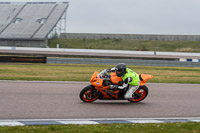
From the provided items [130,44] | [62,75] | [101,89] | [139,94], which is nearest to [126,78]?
[101,89]

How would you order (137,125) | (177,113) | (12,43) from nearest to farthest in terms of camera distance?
(137,125)
(177,113)
(12,43)

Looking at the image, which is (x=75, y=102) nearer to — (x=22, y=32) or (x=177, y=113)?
(x=177, y=113)

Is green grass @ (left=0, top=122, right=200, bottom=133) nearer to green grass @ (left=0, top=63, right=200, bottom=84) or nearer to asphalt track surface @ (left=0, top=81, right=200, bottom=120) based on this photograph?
asphalt track surface @ (left=0, top=81, right=200, bottom=120)

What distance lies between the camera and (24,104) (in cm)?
845

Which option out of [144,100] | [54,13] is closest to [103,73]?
[144,100]

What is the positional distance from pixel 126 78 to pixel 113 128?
328cm

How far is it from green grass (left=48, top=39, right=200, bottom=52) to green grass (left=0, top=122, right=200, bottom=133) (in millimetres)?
43466

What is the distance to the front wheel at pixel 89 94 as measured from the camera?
9.01 metres

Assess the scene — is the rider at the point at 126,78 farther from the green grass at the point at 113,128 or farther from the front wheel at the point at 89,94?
the green grass at the point at 113,128

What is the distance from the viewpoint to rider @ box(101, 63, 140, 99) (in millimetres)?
8972

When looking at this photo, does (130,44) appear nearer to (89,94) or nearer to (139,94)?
(139,94)

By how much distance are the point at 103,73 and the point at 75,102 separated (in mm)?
1142

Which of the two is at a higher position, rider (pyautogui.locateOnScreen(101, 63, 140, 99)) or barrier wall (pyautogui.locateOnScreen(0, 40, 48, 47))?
barrier wall (pyautogui.locateOnScreen(0, 40, 48, 47))

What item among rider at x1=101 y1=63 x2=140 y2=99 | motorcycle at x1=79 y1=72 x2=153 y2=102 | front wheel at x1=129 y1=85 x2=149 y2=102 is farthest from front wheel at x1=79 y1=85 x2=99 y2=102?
front wheel at x1=129 y1=85 x2=149 y2=102
